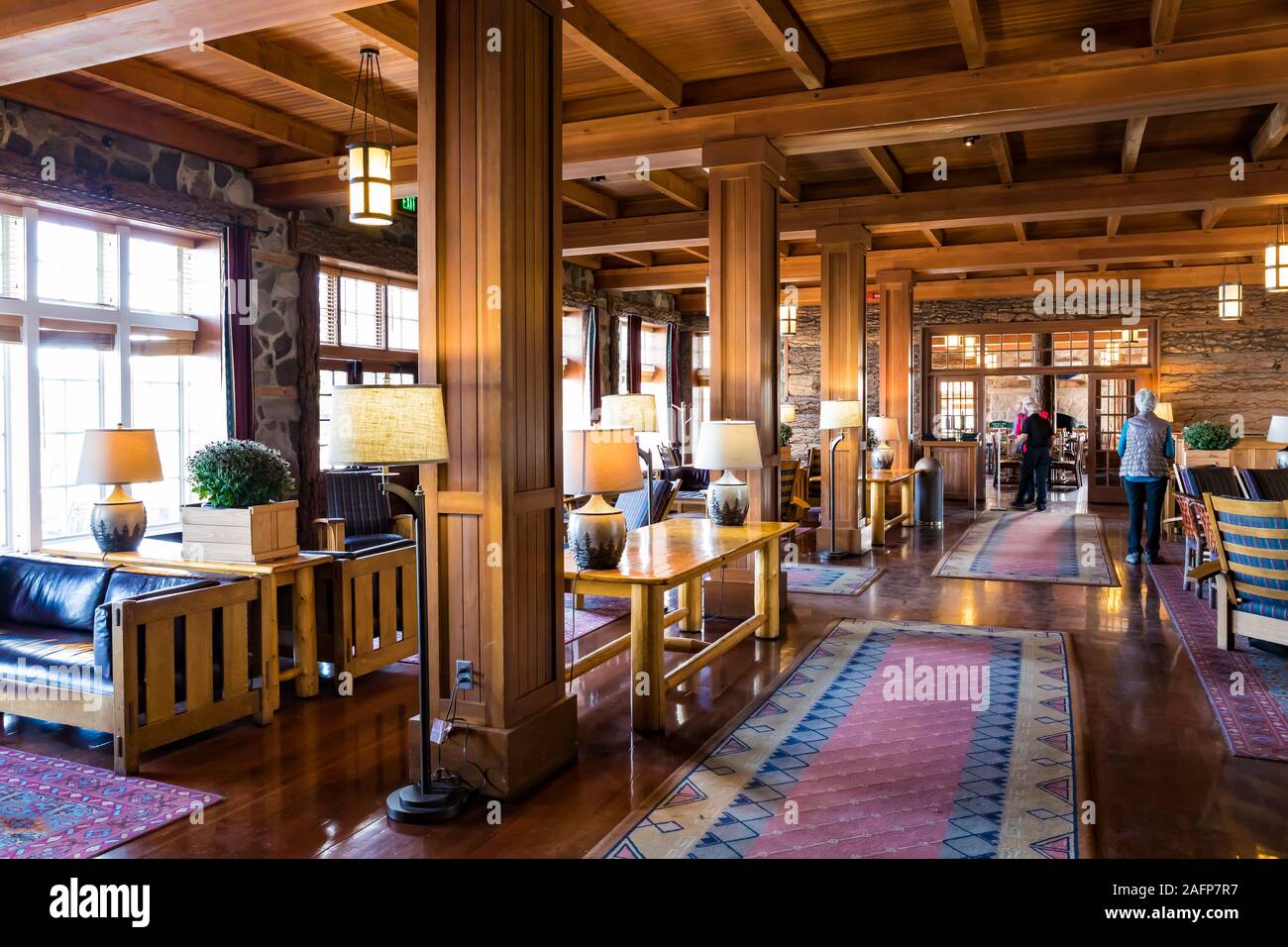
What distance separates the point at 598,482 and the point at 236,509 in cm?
188

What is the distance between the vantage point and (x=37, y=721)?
4.45m

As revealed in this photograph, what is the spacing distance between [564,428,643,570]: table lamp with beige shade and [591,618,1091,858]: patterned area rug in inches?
38.6

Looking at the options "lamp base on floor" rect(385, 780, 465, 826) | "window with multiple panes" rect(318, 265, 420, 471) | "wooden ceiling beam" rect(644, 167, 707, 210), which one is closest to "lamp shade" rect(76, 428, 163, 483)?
"lamp base on floor" rect(385, 780, 465, 826)

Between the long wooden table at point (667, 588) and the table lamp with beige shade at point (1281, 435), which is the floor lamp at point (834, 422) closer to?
the long wooden table at point (667, 588)

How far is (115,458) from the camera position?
16.5 feet

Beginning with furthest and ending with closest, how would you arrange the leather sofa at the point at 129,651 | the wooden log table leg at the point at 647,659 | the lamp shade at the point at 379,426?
the wooden log table leg at the point at 647,659
the leather sofa at the point at 129,651
the lamp shade at the point at 379,426

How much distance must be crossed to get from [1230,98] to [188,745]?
653 cm

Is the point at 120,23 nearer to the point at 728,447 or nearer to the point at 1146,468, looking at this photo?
the point at 728,447

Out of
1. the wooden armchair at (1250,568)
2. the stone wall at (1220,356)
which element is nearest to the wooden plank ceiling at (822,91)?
the wooden armchair at (1250,568)

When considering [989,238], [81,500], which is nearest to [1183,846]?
[81,500]

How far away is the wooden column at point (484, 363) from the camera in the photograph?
3.51 metres

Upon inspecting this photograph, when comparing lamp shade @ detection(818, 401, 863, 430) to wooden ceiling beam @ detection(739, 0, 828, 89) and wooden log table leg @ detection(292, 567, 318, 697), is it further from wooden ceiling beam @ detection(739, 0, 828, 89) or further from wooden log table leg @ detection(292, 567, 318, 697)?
wooden log table leg @ detection(292, 567, 318, 697)

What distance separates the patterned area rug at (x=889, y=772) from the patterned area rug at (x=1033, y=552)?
292 centimetres

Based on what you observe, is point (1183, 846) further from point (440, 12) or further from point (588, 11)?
point (588, 11)
